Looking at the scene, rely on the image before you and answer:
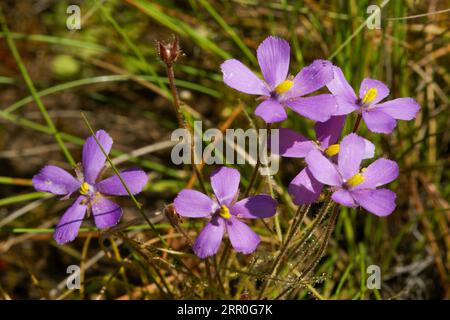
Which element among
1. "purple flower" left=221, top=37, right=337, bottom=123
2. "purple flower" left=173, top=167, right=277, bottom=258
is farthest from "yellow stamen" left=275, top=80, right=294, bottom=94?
"purple flower" left=173, top=167, right=277, bottom=258

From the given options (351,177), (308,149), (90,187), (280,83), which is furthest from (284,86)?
(90,187)

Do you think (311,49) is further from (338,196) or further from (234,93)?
(338,196)

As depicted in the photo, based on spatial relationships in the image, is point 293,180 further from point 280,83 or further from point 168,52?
point 168,52

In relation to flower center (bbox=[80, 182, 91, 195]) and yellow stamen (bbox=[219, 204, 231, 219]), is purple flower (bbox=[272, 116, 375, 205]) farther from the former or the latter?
flower center (bbox=[80, 182, 91, 195])

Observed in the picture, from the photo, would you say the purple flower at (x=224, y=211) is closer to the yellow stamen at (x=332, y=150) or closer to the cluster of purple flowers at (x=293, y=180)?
the cluster of purple flowers at (x=293, y=180)
